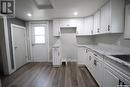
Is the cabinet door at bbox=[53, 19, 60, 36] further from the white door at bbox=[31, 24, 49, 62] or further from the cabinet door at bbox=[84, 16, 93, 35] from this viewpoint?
the cabinet door at bbox=[84, 16, 93, 35]

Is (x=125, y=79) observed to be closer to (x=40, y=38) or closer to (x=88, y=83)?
(x=88, y=83)

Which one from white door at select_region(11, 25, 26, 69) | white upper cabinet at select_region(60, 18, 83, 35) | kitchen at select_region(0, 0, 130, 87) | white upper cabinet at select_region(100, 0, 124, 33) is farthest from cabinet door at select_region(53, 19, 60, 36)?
white upper cabinet at select_region(100, 0, 124, 33)

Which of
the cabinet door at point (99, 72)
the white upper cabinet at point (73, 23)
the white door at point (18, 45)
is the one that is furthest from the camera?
the white upper cabinet at point (73, 23)

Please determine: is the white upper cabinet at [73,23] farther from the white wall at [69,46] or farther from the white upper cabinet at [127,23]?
the white upper cabinet at [127,23]

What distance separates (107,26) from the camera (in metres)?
2.40

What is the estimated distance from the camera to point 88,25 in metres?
3.94

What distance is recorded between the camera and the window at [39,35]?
4.67m

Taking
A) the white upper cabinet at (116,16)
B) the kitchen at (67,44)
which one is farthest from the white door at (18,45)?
the white upper cabinet at (116,16)

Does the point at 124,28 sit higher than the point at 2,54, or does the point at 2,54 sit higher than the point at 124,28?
the point at 124,28

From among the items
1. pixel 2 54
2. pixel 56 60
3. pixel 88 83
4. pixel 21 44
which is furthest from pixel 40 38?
pixel 88 83

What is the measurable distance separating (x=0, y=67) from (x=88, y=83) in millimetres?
3203

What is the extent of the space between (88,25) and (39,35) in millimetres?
2637

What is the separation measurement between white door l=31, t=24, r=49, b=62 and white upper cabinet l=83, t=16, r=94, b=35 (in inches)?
80.3

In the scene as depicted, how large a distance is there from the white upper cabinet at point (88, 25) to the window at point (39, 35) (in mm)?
2250
